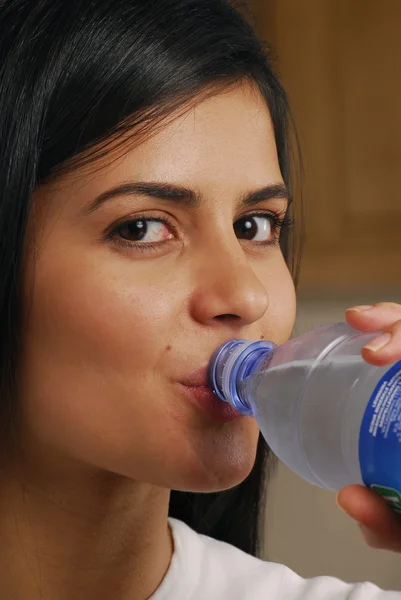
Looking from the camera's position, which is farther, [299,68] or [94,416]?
[299,68]

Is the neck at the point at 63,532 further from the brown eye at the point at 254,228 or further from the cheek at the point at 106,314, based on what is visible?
the brown eye at the point at 254,228

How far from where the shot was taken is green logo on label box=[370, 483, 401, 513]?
2.00 feet

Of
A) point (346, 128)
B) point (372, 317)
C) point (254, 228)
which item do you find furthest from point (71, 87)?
point (346, 128)

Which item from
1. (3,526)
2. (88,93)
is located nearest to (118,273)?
(88,93)

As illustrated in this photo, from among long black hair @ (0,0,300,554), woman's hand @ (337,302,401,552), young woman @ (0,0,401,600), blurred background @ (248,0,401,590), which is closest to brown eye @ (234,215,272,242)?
young woman @ (0,0,401,600)

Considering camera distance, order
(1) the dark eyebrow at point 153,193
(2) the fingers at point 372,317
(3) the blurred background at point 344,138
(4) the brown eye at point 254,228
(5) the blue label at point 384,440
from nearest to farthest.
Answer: (5) the blue label at point 384,440
(2) the fingers at point 372,317
(1) the dark eyebrow at point 153,193
(4) the brown eye at point 254,228
(3) the blurred background at point 344,138

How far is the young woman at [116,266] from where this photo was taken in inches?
32.4

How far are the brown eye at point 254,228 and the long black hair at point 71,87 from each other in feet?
0.44

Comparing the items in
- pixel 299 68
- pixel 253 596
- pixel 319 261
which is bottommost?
pixel 253 596

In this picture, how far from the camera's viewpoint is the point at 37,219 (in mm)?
869

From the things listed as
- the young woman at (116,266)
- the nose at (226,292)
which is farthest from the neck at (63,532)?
the nose at (226,292)

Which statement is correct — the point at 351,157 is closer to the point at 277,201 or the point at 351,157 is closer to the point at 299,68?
the point at 299,68

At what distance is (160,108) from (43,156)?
12 cm

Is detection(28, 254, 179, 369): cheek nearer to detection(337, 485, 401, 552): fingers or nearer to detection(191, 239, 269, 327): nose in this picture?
detection(191, 239, 269, 327): nose
